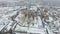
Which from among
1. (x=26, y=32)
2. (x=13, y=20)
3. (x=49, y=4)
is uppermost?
(x=49, y=4)

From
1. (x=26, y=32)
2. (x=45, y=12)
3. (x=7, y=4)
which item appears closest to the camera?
(x=26, y=32)

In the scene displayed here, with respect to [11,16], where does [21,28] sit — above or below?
below

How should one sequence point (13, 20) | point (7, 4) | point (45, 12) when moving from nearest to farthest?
point (13, 20) → point (45, 12) → point (7, 4)

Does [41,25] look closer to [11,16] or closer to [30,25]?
[30,25]

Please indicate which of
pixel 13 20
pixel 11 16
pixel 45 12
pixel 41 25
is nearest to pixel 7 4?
pixel 11 16

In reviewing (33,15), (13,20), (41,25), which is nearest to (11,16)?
(13,20)

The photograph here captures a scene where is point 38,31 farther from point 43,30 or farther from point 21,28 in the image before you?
point 21,28

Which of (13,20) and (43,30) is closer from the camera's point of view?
(43,30)
